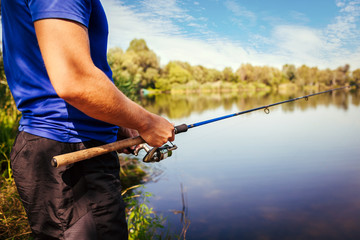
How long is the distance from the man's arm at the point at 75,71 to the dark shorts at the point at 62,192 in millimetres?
264

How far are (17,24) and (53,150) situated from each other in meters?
0.50

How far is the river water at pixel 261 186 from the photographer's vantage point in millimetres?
3963

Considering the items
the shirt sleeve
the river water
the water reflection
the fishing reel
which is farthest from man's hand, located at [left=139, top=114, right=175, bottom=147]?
the water reflection

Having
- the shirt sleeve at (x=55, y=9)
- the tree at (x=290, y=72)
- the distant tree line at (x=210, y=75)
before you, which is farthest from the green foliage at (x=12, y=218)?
the tree at (x=290, y=72)

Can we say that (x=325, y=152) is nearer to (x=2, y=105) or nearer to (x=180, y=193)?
(x=180, y=193)

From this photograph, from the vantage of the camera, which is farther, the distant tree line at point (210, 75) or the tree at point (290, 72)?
the tree at point (290, 72)

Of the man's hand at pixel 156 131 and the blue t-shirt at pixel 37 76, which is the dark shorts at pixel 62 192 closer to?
the blue t-shirt at pixel 37 76

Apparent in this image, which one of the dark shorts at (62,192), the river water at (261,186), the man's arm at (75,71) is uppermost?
the man's arm at (75,71)

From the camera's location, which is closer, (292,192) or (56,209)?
(56,209)

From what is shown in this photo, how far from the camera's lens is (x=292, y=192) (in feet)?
16.5

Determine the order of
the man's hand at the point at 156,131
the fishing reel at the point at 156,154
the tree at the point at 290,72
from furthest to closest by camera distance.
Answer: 1. the tree at the point at 290,72
2. the fishing reel at the point at 156,154
3. the man's hand at the point at 156,131

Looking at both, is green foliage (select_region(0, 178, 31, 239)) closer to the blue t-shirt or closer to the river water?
the blue t-shirt

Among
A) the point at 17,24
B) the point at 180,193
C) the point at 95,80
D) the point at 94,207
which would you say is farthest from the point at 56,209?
the point at 180,193

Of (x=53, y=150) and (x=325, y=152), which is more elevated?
(x=53, y=150)
